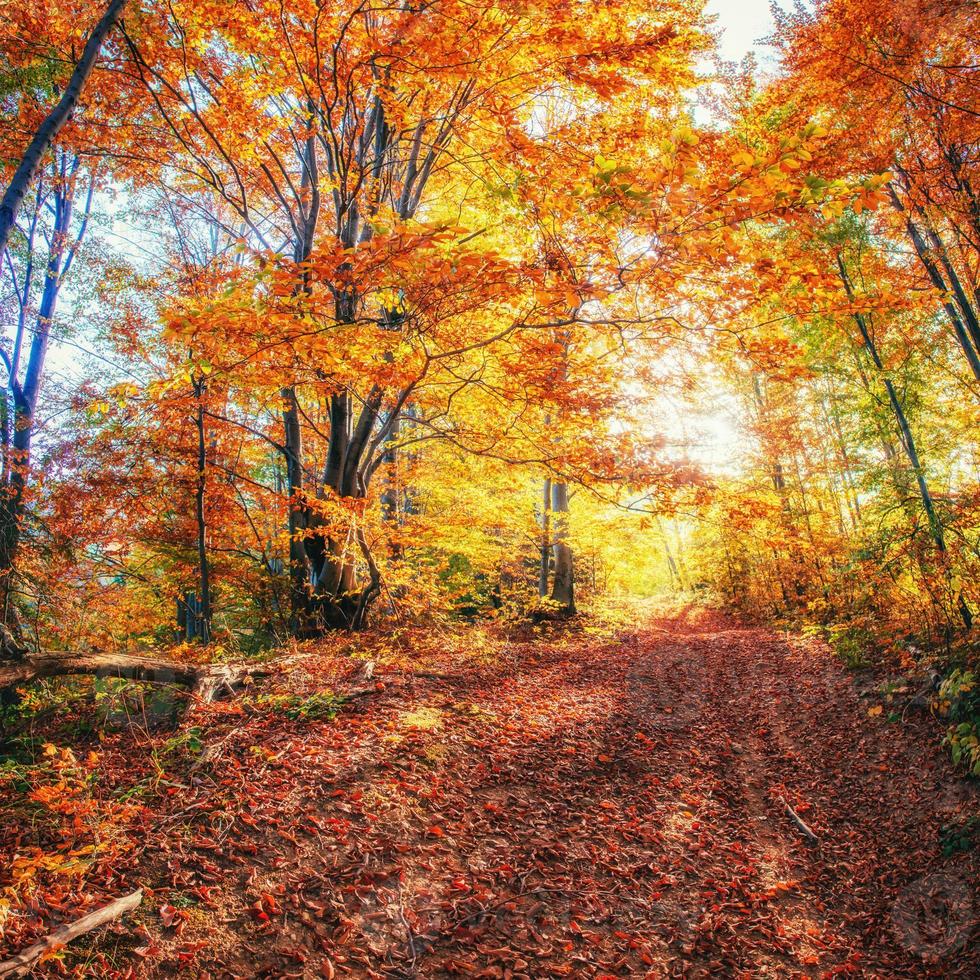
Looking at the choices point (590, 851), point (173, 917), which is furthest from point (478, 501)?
point (173, 917)

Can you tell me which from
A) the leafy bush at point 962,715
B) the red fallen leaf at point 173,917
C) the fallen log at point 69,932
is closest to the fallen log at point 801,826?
the leafy bush at point 962,715

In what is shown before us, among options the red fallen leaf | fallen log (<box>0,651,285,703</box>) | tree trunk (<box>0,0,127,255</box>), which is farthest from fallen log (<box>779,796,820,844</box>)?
tree trunk (<box>0,0,127,255</box>)

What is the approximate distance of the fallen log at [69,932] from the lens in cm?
222

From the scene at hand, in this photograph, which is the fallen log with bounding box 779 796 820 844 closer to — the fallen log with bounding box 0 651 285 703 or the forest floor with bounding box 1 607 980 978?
the forest floor with bounding box 1 607 980 978

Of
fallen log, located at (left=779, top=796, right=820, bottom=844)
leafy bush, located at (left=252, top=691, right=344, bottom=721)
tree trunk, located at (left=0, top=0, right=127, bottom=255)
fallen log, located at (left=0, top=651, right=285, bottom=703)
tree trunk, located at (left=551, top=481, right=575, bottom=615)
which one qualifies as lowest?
fallen log, located at (left=779, top=796, right=820, bottom=844)

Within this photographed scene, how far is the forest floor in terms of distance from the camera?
293 centimetres

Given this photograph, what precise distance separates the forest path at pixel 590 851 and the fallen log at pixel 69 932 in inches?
15.9

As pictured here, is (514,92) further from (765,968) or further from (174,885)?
(765,968)

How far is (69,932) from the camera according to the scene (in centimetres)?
240

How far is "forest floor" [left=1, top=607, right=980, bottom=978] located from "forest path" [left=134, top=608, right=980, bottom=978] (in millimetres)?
17

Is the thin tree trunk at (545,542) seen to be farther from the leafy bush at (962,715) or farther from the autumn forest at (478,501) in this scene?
the leafy bush at (962,715)

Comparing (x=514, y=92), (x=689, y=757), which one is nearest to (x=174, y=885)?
(x=689, y=757)

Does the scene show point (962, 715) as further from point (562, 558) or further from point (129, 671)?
point (562, 558)

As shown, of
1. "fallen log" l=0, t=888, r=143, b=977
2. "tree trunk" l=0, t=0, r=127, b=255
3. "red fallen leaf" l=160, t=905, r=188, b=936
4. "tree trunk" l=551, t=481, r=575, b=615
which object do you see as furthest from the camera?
"tree trunk" l=551, t=481, r=575, b=615
